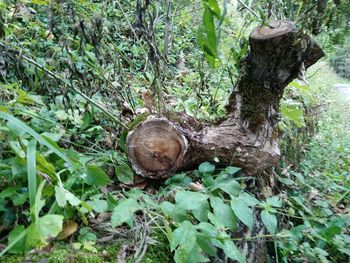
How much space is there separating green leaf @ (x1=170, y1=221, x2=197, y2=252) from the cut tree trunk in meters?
0.64

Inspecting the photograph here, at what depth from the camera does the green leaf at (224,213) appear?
54.0 inches

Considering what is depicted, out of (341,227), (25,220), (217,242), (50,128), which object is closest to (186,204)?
(217,242)

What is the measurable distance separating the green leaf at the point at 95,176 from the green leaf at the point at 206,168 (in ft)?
1.90

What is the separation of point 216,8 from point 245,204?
82 cm

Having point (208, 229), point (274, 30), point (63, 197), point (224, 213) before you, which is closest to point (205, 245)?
point (208, 229)

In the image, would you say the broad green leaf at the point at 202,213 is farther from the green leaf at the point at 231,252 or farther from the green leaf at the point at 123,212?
the green leaf at the point at 123,212

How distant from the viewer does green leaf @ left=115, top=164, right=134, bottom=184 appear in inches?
69.1

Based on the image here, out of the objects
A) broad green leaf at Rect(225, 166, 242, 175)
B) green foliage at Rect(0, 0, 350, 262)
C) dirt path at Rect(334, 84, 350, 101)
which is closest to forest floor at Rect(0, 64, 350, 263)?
green foliage at Rect(0, 0, 350, 262)

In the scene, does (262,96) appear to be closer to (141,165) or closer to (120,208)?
(141,165)

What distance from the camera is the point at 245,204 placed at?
4.70 ft

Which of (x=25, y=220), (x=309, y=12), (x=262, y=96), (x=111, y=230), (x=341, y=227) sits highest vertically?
(x=309, y=12)

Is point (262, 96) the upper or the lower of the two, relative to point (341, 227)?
upper

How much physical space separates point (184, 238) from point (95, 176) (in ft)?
1.52

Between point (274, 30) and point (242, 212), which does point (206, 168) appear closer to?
point (242, 212)
